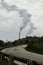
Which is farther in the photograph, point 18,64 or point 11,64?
point 18,64

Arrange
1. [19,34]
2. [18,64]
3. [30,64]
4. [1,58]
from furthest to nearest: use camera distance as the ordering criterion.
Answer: [19,34] → [1,58] → [18,64] → [30,64]

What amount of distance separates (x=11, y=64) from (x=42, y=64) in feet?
13.3

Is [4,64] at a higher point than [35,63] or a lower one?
lower

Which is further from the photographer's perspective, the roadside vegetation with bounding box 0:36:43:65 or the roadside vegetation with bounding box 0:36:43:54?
the roadside vegetation with bounding box 0:36:43:54

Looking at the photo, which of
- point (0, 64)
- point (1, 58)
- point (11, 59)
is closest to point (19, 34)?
point (1, 58)

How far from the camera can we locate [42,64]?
1189 centimetres

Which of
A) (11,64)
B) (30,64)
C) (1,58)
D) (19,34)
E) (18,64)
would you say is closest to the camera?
(30,64)

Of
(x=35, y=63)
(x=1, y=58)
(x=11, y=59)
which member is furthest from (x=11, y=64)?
(x=1, y=58)

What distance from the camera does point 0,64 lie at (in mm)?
25672

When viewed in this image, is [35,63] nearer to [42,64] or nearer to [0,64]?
[42,64]

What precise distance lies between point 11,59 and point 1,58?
52.6ft

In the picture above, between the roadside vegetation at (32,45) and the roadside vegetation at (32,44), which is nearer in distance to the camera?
the roadside vegetation at (32,45)

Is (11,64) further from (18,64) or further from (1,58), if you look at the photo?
(1,58)

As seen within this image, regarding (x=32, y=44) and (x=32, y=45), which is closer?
(x=32, y=45)
